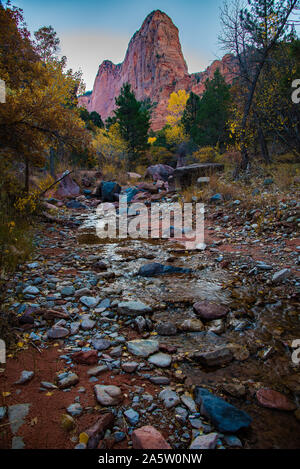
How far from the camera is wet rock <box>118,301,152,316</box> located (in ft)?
8.70

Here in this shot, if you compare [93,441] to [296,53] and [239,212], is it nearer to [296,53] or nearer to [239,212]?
[239,212]

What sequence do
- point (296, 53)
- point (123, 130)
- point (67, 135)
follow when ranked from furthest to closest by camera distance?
point (123, 130) < point (296, 53) < point (67, 135)

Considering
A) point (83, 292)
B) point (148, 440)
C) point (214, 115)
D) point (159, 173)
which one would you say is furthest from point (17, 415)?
point (214, 115)

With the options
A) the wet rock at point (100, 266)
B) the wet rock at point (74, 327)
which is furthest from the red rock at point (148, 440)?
the wet rock at point (100, 266)

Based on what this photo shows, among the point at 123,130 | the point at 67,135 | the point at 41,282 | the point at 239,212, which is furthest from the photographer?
the point at 123,130

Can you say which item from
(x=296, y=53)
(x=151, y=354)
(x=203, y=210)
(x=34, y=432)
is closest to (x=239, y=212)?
(x=203, y=210)

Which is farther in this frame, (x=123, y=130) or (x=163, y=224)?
(x=123, y=130)

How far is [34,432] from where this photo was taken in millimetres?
1258

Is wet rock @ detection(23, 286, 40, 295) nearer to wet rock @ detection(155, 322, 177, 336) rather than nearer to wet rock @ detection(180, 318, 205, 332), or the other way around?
wet rock @ detection(155, 322, 177, 336)

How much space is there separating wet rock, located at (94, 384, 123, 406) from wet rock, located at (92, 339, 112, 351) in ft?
1.52

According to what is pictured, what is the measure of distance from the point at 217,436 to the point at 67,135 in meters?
6.17

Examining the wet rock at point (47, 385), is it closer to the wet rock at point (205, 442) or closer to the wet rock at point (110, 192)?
the wet rock at point (205, 442)

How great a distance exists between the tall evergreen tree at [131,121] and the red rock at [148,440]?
70.6 ft

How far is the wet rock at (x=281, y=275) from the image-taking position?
10.7 feet
